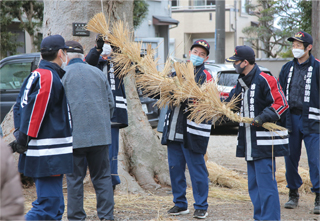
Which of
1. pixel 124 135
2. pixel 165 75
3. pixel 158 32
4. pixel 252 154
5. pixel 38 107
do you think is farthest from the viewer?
pixel 158 32

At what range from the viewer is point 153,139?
543 centimetres

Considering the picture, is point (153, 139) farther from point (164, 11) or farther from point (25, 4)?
point (164, 11)

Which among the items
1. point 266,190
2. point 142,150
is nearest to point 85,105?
point 266,190

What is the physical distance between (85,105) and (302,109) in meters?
2.35

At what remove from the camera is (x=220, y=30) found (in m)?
13.3

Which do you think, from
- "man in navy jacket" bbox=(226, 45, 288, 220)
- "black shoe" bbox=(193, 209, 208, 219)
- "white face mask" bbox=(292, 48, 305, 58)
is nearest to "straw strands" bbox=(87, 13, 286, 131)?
"man in navy jacket" bbox=(226, 45, 288, 220)

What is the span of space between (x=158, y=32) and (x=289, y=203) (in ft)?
57.4

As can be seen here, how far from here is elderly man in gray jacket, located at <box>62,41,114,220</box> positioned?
11.6ft

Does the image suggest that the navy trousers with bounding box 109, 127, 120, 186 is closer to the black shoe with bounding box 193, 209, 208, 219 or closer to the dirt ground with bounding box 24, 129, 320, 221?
the dirt ground with bounding box 24, 129, 320, 221

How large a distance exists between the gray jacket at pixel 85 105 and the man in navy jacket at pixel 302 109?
1972 millimetres

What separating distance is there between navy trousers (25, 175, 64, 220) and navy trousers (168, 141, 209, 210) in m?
1.47

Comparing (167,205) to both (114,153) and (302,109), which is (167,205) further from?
(302,109)

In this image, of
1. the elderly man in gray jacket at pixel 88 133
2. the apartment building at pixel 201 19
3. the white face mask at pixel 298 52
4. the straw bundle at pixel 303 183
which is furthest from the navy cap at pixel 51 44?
the apartment building at pixel 201 19

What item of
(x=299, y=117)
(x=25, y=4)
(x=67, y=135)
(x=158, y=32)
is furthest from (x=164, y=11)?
(x=67, y=135)
